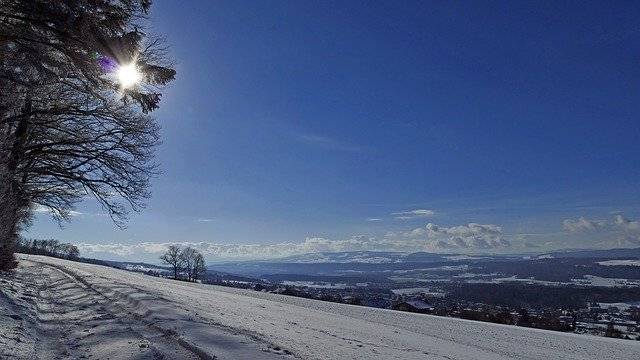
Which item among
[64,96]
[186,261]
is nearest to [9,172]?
[64,96]

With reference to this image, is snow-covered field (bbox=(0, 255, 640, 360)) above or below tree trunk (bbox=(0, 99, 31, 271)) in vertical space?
below

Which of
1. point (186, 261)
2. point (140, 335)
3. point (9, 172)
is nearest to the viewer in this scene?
point (140, 335)

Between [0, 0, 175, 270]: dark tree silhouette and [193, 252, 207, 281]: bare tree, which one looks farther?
[193, 252, 207, 281]: bare tree

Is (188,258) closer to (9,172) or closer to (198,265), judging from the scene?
(198,265)

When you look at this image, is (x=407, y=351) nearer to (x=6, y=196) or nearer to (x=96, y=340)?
(x=96, y=340)

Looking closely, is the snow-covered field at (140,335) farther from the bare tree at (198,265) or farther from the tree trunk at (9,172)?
the bare tree at (198,265)

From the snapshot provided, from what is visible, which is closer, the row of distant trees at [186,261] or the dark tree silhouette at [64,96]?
the dark tree silhouette at [64,96]

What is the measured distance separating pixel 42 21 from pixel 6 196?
10.9m

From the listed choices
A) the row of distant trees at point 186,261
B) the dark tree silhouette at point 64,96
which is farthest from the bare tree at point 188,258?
the dark tree silhouette at point 64,96

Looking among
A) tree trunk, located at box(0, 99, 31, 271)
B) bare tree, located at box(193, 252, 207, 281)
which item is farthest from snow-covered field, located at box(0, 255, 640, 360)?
bare tree, located at box(193, 252, 207, 281)

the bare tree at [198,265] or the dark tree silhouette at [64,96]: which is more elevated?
the dark tree silhouette at [64,96]

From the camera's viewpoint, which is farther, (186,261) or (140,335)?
(186,261)

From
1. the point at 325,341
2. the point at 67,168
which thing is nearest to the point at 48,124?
the point at 67,168

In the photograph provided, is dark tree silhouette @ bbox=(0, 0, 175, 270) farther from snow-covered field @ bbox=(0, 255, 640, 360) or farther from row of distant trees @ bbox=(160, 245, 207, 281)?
row of distant trees @ bbox=(160, 245, 207, 281)
